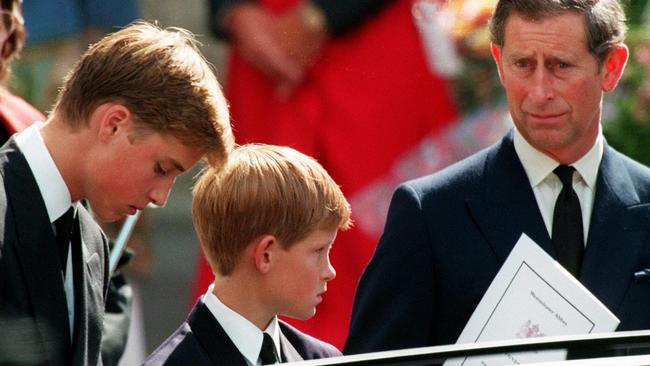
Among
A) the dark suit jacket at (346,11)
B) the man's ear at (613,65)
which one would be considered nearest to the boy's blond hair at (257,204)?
the man's ear at (613,65)

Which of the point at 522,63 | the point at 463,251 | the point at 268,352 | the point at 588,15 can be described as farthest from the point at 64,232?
the point at 588,15

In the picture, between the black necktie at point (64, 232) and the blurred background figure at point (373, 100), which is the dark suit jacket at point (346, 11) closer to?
the blurred background figure at point (373, 100)

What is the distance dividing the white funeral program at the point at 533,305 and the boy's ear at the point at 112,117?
774mm

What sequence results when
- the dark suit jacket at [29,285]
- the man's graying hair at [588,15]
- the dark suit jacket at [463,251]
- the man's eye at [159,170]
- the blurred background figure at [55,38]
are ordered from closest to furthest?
1. the dark suit jacket at [29,285]
2. the man's eye at [159,170]
3. the dark suit jacket at [463,251]
4. the man's graying hair at [588,15]
5. the blurred background figure at [55,38]

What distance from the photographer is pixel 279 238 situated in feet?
9.15

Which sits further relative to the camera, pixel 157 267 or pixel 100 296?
pixel 157 267

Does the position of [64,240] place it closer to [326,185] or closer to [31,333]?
[31,333]

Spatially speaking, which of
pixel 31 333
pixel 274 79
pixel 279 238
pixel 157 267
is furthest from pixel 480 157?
pixel 157 267

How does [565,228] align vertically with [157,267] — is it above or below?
above

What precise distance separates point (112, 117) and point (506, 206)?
0.83 m

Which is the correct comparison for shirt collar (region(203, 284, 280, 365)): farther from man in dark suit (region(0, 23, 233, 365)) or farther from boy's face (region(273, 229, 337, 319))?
man in dark suit (region(0, 23, 233, 365))

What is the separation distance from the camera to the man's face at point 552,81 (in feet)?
9.70

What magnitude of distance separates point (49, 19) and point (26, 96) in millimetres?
292

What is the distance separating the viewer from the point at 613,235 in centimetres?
293
